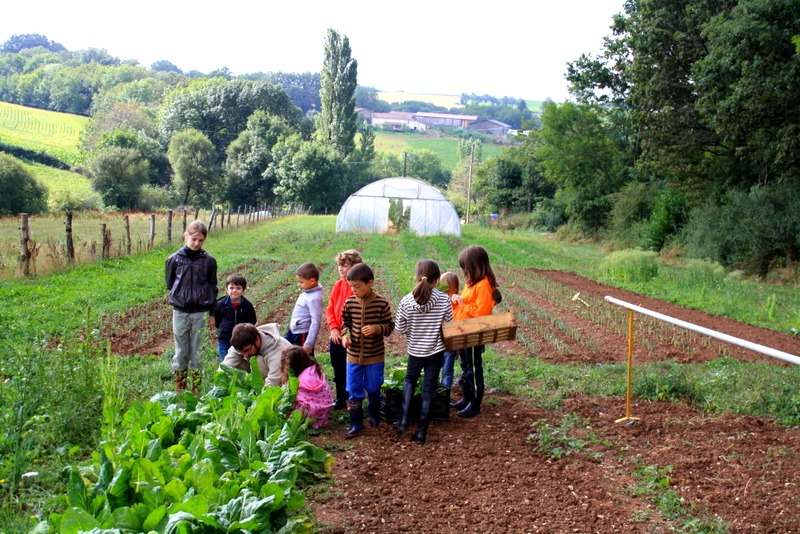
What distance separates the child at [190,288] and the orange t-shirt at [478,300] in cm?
247

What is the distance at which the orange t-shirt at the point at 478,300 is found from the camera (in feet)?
21.4

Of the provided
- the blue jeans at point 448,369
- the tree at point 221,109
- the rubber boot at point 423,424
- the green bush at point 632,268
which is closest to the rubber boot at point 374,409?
the rubber boot at point 423,424

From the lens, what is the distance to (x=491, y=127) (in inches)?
5719

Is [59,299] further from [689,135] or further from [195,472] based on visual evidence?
[689,135]

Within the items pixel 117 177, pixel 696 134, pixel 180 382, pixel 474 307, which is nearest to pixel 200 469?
pixel 180 382

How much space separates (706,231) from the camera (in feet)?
79.7

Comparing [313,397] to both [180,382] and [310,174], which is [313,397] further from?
[310,174]

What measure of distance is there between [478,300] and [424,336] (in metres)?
0.89

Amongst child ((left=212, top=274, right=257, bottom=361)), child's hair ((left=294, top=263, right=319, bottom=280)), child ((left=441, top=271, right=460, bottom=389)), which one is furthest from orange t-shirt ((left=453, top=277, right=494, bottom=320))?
child ((left=212, top=274, right=257, bottom=361))

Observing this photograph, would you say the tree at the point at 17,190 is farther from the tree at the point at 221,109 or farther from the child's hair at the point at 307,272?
the tree at the point at 221,109

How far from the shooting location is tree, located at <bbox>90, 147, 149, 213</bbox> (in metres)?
44.7

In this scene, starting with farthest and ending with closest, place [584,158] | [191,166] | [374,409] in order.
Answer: [191,166]
[584,158]
[374,409]

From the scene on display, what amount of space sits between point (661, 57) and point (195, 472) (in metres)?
24.2

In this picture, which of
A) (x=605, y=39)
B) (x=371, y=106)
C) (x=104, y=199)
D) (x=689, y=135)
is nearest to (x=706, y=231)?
(x=689, y=135)
